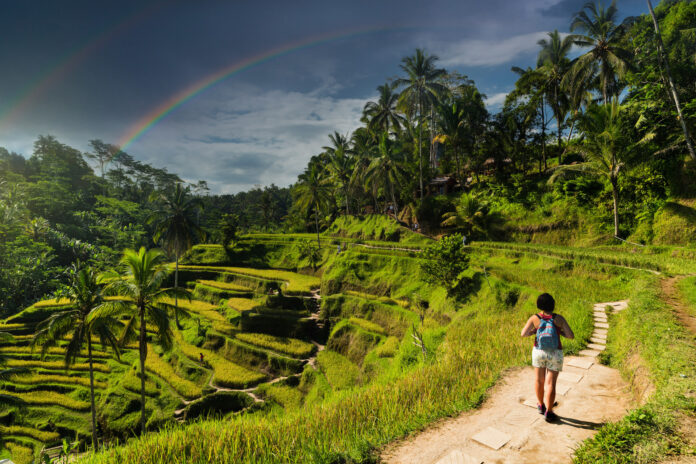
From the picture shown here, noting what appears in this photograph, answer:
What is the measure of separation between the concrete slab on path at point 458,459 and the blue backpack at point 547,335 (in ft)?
6.54

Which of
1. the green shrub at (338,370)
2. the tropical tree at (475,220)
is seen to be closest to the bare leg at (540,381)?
the green shrub at (338,370)

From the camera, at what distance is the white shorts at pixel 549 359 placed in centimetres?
448

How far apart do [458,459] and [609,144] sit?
2248 cm

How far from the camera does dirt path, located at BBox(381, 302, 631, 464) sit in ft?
12.8

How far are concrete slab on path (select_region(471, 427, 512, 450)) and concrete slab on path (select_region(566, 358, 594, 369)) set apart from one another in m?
3.55

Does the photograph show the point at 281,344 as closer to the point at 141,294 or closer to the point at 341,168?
the point at 141,294

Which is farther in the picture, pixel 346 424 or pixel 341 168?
pixel 341 168

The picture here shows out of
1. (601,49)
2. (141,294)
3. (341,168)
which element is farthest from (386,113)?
(141,294)

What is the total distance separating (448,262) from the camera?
1811cm

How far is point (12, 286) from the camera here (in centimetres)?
4225

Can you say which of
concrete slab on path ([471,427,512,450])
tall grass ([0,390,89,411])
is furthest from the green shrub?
tall grass ([0,390,89,411])

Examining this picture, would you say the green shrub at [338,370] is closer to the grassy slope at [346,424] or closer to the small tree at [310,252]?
the grassy slope at [346,424]

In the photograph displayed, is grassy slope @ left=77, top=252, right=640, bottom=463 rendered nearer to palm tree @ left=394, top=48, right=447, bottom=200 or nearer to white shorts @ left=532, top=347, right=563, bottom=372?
white shorts @ left=532, top=347, right=563, bottom=372

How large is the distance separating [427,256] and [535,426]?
48.8ft
